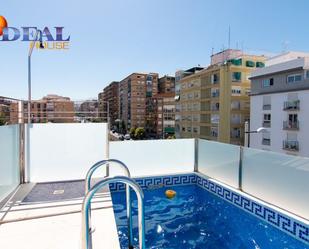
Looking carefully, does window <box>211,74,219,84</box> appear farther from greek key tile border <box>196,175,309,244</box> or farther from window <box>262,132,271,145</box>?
greek key tile border <box>196,175,309,244</box>

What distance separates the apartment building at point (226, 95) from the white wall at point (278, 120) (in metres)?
3.49

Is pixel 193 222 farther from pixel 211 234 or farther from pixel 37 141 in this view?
pixel 37 141

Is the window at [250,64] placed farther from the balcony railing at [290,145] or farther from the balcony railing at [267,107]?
the balcony railing at [290,145]

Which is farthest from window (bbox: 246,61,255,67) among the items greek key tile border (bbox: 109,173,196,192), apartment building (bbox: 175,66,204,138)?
greek key tile border (bbox: 109,173,196,192)

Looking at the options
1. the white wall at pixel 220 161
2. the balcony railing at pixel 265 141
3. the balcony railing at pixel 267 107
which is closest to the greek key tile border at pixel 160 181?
the white wall at pixel 220 161

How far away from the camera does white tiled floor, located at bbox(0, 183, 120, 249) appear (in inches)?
108

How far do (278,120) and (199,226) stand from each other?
20396 millimetres

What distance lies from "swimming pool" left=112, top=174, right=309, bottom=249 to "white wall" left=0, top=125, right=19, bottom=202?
2.07 meters

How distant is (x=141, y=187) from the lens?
5207 mm

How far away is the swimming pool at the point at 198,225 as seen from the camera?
12.3 feet

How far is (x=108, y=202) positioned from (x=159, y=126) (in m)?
47.9

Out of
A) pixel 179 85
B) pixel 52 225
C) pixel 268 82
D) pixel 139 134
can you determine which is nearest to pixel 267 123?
pixel 268 82

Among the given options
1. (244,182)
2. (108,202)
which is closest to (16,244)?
(108,202)

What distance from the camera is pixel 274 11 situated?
11828 mm
